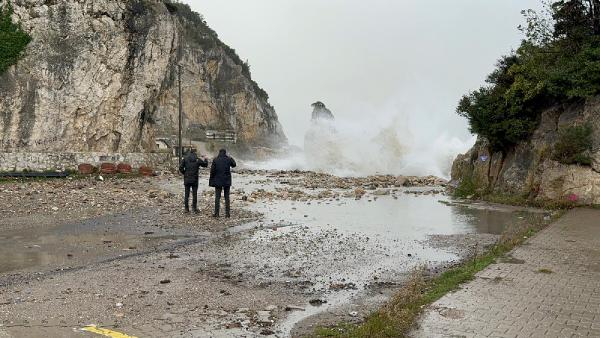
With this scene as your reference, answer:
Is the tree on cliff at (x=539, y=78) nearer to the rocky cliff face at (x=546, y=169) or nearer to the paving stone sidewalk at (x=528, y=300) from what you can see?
the rocky cliff face at (x=546, y=169)

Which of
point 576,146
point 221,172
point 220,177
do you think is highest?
point 576,146

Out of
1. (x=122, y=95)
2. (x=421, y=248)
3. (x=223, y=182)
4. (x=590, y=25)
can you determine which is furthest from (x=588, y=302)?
(x=122, y=95)

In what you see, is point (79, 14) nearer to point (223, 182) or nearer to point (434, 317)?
point (223, 182)

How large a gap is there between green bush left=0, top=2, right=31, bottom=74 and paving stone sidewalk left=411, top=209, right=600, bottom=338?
28.7 metres

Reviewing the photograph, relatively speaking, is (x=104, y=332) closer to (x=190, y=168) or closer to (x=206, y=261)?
(x=206, y=261)

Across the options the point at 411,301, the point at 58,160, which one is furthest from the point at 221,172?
the point at 58,160

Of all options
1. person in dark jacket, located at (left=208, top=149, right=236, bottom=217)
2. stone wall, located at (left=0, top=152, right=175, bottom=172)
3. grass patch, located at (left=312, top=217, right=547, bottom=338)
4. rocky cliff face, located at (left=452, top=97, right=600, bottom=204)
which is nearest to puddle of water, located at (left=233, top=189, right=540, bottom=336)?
grass patch, located at (left=312, top=217, right=547, bottom=338)

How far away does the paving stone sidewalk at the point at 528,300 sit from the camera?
580 cm

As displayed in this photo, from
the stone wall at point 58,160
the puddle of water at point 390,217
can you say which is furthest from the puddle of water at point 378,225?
the stone wall at point 58,160

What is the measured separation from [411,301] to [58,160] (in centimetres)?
2781

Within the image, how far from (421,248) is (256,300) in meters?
5.48

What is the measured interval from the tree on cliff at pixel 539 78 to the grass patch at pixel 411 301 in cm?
1037

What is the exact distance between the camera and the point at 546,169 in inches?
733

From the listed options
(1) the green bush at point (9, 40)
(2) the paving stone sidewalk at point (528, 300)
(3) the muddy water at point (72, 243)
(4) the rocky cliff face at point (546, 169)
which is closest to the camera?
(2) the paving stone sidewalk at point (528, 300)
